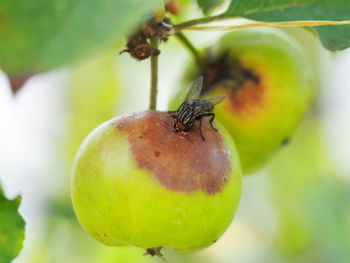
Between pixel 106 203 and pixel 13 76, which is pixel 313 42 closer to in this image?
pixel 106 203

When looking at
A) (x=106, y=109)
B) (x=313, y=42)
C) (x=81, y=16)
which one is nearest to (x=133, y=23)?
(x=81, y=16)

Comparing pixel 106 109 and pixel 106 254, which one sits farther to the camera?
pixel 106 109

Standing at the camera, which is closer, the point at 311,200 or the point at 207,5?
the point at 207,5

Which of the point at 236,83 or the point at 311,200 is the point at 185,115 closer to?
the point at 236,83

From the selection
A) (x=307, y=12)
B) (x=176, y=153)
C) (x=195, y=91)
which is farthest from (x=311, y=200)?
(x=176, y=153)

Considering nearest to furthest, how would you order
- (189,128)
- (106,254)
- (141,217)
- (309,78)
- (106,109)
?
(141,217), (189,128), (309,78), (106,254), (106,109)

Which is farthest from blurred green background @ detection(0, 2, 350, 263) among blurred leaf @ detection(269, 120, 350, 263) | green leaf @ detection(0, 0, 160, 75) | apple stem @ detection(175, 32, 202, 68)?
green leaf @ detection(0, 0, 160, 75)

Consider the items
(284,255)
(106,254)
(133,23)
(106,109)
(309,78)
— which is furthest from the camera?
(284,255)
